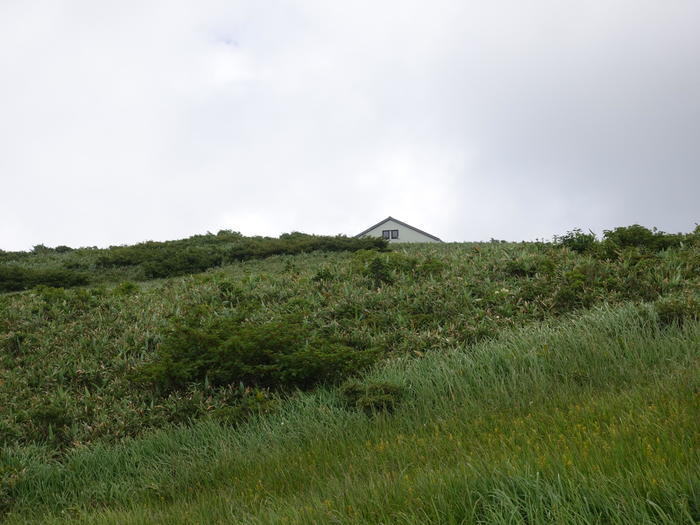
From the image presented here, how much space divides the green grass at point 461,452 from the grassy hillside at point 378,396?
0.07ft

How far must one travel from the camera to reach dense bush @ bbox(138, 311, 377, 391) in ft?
21.3

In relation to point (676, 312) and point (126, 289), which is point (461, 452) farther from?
point (126, 289)

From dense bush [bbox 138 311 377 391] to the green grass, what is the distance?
440mm

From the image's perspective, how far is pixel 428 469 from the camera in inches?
135

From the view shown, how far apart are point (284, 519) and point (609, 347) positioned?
13.6 ft

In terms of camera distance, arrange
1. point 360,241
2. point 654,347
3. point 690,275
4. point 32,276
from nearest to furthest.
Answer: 1. point 654,347
2. point 690,275
3. point 32,276
4. point 360,241

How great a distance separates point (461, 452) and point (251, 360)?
3558mm

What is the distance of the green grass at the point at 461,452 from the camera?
2.73m

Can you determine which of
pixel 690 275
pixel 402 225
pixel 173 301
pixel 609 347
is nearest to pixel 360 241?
pixel 173 301

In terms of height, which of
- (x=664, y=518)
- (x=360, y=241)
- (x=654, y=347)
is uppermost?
(x=360, y=241)

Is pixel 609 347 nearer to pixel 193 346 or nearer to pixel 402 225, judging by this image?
pixel 193 346

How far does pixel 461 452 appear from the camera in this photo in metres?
3.78

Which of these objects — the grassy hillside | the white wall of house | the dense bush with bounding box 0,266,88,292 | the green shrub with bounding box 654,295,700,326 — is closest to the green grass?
the grassy hillside

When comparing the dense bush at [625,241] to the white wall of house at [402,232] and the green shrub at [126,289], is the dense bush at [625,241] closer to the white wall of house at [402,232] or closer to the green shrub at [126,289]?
the green shrub at [126,289]
